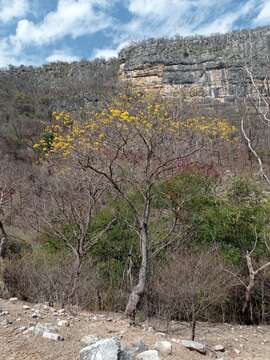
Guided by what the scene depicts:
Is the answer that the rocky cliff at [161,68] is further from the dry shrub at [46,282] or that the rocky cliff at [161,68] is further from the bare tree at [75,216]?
the dry shrub at [46,282]

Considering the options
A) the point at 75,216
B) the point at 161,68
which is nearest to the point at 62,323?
the point at 75,216

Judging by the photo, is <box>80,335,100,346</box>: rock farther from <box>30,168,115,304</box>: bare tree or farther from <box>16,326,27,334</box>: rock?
<box>30,168,115,304</box>: bare tree

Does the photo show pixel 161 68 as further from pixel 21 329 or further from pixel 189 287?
pixel 21 329

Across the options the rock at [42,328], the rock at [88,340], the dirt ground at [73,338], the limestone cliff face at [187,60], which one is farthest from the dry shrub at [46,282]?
the limestone cliff face at [187,60]

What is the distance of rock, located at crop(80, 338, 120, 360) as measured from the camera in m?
3.22

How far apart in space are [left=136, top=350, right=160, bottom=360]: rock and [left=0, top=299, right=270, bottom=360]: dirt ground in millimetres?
325

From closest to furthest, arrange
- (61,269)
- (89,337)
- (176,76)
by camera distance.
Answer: (89,337)
(61,269)
(176,76)

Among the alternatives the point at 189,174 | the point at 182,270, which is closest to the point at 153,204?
the point at 189,174

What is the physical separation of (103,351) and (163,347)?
999 millimetres

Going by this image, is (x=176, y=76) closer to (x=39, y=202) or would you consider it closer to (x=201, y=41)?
(x=201, y=41)

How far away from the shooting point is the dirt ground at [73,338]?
3789 millimetres

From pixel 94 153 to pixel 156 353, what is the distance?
4869 mm

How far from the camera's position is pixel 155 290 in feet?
26.3

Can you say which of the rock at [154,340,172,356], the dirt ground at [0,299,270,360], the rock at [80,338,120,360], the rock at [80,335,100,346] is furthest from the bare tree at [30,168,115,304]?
the rock at [80,338,120,360]
